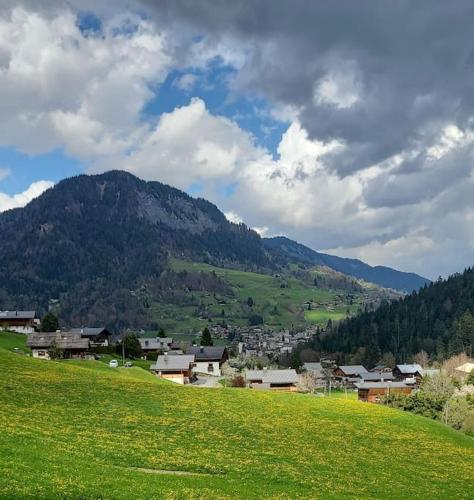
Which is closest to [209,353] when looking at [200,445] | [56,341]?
[56,341]

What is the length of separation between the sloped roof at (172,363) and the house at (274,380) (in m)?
18.5

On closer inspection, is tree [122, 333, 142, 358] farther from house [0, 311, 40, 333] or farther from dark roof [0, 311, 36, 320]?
dark roof [0, 311, 36, 320]

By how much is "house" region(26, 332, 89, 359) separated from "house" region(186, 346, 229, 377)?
5503cm

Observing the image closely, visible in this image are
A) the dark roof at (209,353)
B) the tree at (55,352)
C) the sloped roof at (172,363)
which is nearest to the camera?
the tree at (55,352)

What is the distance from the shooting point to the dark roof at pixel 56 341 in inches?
5177

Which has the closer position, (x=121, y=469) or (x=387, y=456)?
(x=121, y=469)

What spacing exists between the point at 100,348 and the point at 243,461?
14019 centimetres

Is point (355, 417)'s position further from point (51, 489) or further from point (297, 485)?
point (51, 489)

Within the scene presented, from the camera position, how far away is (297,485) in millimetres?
35000

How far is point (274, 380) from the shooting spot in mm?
148500

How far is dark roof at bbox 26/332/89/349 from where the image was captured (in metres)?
132

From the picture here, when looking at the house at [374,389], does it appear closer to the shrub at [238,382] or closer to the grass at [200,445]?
the shrub at [238,382]

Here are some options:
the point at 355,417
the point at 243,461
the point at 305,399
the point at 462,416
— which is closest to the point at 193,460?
the point at 243,461

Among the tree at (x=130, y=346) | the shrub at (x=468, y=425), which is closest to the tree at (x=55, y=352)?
the tree at (x=130, y=346)
